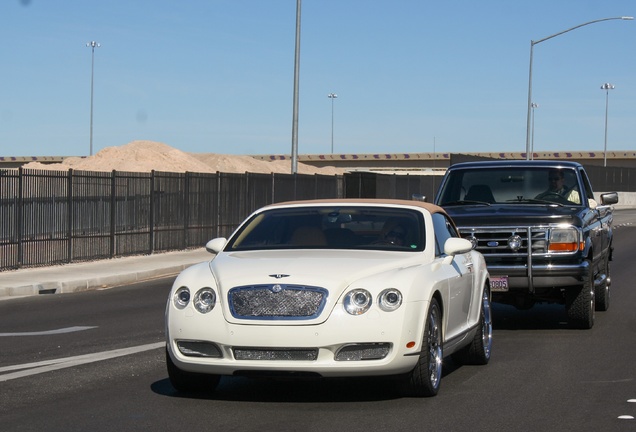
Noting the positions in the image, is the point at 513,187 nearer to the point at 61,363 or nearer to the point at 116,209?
the point at 61,363

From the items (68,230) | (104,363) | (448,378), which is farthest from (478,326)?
(68,230)

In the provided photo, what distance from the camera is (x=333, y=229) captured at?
977 cm

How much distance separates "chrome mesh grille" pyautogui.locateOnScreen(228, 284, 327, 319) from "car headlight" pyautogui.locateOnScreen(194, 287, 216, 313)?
0.17m

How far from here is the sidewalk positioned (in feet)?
65.0

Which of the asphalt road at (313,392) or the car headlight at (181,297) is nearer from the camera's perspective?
the asphalt road at (313,392)

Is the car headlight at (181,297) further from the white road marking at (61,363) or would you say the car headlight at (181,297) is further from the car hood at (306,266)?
the white road marking at (61,363)

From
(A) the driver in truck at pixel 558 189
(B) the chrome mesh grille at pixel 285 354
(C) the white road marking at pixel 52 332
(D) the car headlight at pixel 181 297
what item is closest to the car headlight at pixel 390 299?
(B) the chrome mesh grille at pixel 285 354

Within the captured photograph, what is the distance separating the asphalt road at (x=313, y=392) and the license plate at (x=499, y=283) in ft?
1.66

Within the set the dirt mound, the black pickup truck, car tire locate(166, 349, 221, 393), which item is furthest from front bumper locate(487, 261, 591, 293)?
the dirt mound

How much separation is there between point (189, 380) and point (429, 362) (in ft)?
5.87

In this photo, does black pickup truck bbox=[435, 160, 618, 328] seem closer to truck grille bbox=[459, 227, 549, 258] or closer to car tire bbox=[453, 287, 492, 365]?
truck grille bbox=[459, 227, 549, 258]

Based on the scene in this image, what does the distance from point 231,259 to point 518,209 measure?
5.69 m

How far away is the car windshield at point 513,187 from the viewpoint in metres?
14.9

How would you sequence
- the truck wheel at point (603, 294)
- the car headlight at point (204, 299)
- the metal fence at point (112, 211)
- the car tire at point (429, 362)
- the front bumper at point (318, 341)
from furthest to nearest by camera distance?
1. the metal fence at point (112, 211)
2. the truck wheel at point (603, 294)
3. the car tire at point (429, 362)
4. the car headlight at point (204, 299)
5. the front bumper at point (318, 341)
